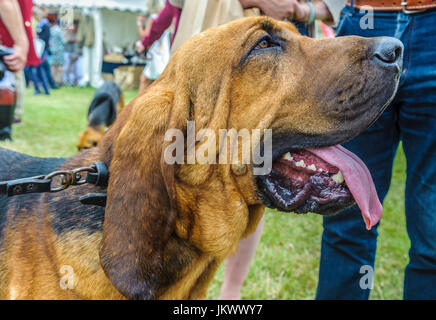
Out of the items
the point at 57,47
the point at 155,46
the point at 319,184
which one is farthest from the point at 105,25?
the point at 319,184

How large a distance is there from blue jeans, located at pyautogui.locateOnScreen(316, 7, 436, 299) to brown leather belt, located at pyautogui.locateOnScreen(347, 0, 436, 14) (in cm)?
4

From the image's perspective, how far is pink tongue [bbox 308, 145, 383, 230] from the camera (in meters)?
2.07

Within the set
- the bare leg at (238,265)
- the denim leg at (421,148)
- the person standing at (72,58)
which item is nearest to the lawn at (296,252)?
the bare leg at (238,265)

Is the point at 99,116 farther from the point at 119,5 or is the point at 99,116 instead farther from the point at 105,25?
the point at 105,25

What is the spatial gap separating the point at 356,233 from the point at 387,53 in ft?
4.28

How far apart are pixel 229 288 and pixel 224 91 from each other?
1.82m

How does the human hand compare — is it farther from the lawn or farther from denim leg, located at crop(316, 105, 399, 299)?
denim leg, located at crop(316, 105, 399, 299)

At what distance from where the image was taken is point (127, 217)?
1978mm

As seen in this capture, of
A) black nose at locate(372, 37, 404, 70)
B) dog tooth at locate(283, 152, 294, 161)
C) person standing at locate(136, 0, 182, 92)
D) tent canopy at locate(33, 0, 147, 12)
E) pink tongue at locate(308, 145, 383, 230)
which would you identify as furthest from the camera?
tent canopy at locate(33, 0, 147, 12)

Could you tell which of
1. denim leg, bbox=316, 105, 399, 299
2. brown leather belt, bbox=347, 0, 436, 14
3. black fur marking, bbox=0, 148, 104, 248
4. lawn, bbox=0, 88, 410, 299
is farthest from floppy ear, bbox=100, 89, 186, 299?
lawn, bbox=0, 88, 410, 299

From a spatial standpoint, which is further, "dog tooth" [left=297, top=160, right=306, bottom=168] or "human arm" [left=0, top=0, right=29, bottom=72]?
"human arm" [left=0, top=0, right=29, bottom=72]

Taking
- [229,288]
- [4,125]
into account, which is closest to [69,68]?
[4,125]

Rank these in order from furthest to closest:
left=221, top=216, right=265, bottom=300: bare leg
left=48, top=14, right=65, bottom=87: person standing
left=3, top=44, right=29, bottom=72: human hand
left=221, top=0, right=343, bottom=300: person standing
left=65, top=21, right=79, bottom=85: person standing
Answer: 1. left=65, top=21, right=79, bottom=85: person standing
2. left=48, top=14, right=65, bottom=87: person standing
3. left=3, top=44, right=29, bottom=72: human hand
4. left=221, top=216, right=265, bottom=300: bare leg
5. left=221, top=0, right=343, bottom=300: person standing
